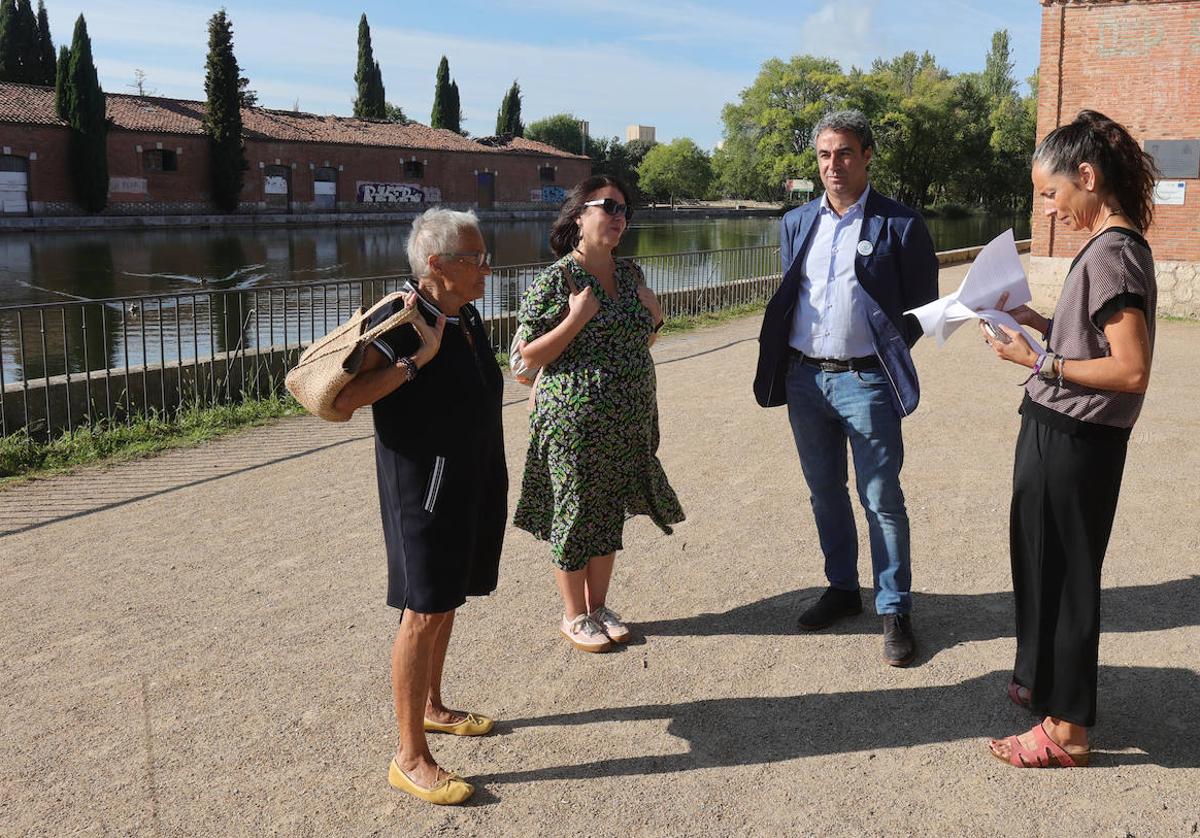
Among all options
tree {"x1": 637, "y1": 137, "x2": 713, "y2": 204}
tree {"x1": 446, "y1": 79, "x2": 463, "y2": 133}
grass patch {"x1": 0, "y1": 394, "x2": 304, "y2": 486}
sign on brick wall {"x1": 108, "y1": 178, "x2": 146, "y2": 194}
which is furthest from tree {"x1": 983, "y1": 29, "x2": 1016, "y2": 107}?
grass patch {"x1": 0, "y1": 394, "x2": 304, "y2": 486}

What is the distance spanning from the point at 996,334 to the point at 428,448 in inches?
62.0

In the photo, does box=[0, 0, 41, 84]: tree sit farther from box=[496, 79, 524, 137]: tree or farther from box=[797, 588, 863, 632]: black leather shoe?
box=[797, 588, 863, 632]: black leather shoe

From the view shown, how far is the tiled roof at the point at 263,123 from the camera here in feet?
142

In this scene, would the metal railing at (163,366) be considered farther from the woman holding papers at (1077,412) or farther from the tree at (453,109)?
the tree at (453,109)

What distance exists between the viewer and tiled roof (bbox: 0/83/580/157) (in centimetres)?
4331

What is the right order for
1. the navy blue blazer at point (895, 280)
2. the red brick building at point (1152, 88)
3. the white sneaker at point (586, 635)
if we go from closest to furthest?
the navy blue blazer at point (895, 280) < the white sneaker at point (586, 635) < the red brick building at point (1152, 88)

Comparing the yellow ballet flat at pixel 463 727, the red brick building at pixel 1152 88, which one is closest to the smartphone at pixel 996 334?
the yellow ballet flat at pixel 463 727

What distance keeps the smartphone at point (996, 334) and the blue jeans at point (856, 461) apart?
0.81 metres

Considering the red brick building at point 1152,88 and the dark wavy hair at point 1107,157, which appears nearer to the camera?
the dark wavy hair at point 1107,157

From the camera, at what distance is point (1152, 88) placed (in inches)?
538

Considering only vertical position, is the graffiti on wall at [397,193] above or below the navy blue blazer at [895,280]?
above

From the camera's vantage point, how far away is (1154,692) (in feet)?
11.1

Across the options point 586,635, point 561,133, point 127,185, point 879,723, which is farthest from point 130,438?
point 561,133

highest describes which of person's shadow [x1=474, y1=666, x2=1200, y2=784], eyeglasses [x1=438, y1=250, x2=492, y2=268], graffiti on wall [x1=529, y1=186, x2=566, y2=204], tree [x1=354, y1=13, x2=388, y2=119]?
tree [x1=354, y1=13, x2=388, y2=119]
